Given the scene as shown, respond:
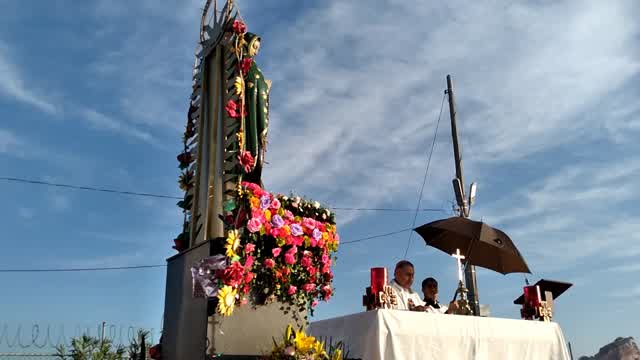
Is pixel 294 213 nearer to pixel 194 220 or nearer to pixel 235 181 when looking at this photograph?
pixel 235 181

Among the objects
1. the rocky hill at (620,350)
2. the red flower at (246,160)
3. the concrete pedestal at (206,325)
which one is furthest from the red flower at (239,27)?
the rocky hill at (620,350)

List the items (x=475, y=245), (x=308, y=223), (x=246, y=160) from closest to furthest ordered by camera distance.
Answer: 1. (x=308, y=223)
2. (x=475, y=245)
3. (x=246, y=160)

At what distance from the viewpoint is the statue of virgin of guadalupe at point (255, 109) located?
771 centimetres

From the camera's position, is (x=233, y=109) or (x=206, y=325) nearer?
(x=206, y=325)

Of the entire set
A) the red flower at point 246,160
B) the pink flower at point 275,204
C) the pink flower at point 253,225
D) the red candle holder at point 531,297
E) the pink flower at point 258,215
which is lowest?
the red candle holder at point 531,297

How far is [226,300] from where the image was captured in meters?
6.10

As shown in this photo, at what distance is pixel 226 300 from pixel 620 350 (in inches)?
3742

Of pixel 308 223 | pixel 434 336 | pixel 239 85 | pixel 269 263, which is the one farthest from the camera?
pixel 239 85

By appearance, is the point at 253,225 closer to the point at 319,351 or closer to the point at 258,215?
the point at 258,215

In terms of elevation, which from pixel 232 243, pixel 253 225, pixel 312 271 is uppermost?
pixel 253 225

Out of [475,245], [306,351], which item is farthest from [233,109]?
[306,351]

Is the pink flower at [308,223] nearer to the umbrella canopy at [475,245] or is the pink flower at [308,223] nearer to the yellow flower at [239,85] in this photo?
the umbrella canopy at [475,245]

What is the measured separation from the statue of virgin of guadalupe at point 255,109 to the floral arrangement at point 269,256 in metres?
0.86

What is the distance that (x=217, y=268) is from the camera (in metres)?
6.21
